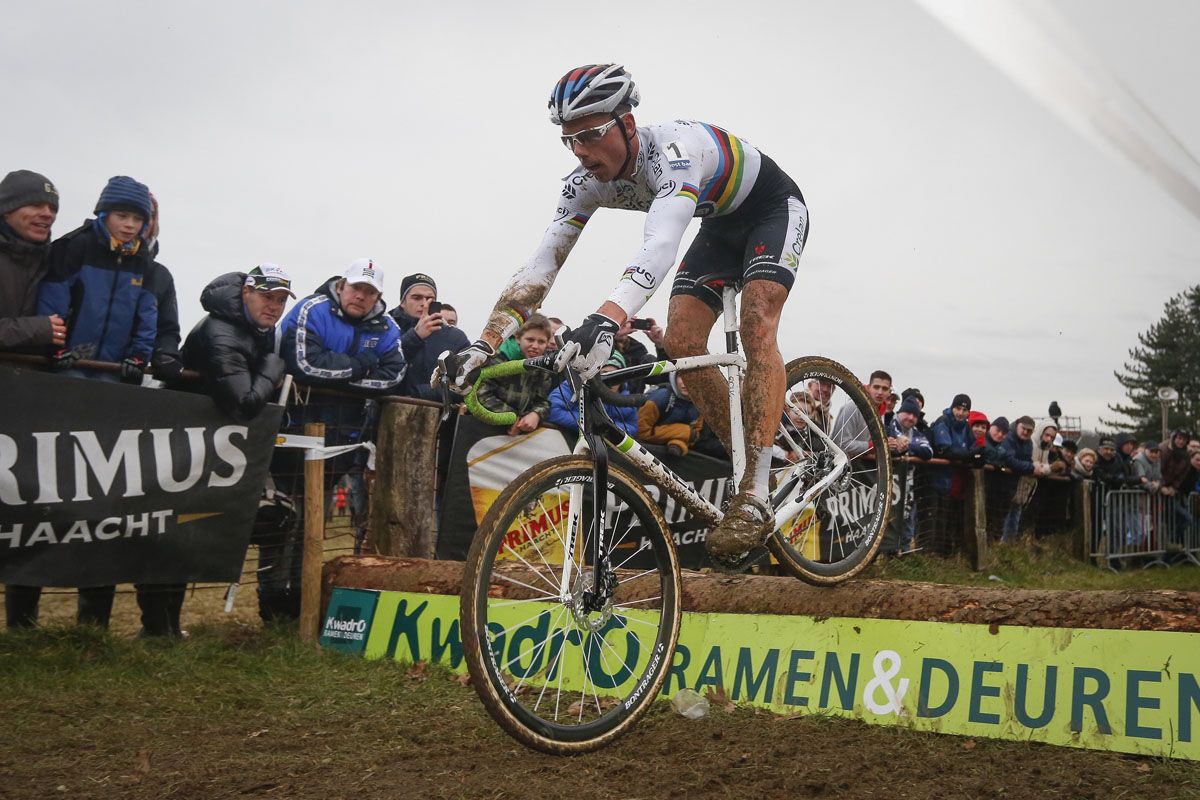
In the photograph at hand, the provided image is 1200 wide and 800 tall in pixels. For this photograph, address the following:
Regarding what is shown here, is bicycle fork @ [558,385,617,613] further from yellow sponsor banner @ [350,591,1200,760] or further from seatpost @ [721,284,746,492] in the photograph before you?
seatpost @ [721,284,746,492]

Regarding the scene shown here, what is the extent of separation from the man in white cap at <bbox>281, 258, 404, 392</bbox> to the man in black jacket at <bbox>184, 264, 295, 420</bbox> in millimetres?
421

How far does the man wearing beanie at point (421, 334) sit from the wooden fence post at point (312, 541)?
5.08ft

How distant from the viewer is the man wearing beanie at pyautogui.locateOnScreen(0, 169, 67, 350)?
254 inches

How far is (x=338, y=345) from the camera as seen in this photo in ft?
26.9

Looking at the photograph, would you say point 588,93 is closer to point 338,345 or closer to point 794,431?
point 794,431

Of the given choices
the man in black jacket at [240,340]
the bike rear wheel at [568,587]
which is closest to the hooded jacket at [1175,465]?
the bike rear wheel at [568,587]

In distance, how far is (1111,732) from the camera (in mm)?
4645

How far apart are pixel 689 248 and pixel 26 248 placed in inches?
166

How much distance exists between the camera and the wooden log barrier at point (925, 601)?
15.9 ft

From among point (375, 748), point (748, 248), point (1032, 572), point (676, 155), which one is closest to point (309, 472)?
point (375, 748)

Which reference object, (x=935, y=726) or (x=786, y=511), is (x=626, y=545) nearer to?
(x=786, y=511)

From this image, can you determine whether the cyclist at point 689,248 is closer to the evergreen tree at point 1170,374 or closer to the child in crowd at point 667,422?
the child in crowd at point 667,422

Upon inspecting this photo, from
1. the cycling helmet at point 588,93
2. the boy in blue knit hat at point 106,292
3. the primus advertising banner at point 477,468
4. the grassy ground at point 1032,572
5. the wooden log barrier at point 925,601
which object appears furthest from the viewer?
the grassy ground at point 1032,572

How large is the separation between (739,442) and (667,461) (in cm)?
426
